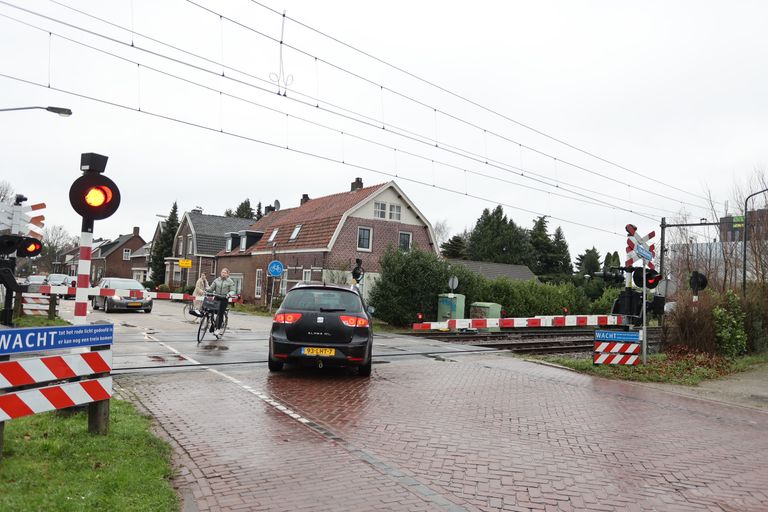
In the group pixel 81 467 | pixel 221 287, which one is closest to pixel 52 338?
pixel 81 467

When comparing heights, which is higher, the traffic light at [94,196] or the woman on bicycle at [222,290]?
the traffic light at [94,196]

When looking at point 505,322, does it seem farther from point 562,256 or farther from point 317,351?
point 562,256

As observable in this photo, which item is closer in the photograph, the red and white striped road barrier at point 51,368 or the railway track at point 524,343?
the red and white striped road barrier at point 51,368

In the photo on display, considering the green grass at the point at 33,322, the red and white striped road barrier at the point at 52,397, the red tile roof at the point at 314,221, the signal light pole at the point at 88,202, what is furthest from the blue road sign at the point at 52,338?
the red tile roof at the point at 314,221

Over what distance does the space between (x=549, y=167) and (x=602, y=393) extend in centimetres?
1308

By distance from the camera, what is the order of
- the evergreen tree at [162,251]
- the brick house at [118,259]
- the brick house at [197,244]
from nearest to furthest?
the brick house at [197,244]
the evergreen tree at [162,251]
the brick house at [118,259]

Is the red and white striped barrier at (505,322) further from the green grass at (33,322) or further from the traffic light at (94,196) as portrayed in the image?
the traffic light at (94,196)

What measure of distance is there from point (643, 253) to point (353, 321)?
7.02m

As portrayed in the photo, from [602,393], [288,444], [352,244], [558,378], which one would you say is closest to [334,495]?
[288,444]

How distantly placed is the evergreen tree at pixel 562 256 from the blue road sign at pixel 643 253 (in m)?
62.7

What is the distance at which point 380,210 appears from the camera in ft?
119

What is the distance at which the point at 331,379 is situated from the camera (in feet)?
31.0

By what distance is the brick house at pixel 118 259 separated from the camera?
87.9 metres

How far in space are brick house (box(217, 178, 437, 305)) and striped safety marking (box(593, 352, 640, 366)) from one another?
18210 millimetres
